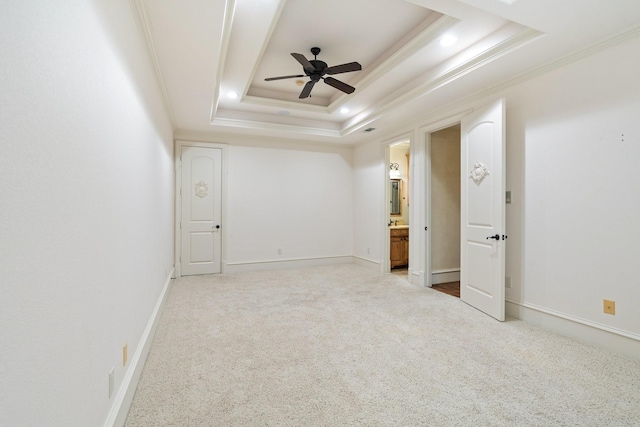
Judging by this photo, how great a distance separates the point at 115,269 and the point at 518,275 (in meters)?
3.68

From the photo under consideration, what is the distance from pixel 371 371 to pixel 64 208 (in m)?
2.12

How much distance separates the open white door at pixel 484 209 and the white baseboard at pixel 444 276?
1042 mm

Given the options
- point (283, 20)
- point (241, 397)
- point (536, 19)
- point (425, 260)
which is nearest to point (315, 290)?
point (425, 260)

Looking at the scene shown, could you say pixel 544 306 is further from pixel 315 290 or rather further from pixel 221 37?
pixel 221 37

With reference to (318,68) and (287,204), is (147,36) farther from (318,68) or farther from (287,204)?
(287,204)

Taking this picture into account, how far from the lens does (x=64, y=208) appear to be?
1068 mm

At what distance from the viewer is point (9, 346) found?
746mm

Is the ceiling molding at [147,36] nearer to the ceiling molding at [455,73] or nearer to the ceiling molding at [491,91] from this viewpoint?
the ceiling molding at [455,73]

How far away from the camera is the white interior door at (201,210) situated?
5352 mm

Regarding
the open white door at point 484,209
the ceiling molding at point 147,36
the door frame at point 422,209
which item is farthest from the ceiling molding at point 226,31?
the door frame at point 422,209

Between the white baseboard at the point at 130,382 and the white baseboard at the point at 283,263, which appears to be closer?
the white baseboard at the point at 130,382

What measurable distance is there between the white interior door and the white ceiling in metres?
0.80

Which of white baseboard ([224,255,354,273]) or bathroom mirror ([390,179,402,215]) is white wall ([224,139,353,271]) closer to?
white baseboard ([224,255,354,273])

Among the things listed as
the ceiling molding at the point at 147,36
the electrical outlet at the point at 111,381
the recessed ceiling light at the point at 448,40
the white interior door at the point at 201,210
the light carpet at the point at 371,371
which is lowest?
the light carpet at the point at 371,371
